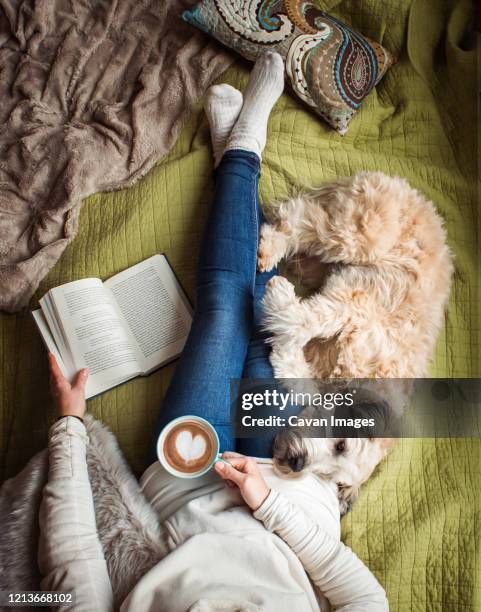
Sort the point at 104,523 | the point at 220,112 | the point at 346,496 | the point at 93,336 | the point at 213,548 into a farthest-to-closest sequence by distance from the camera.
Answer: the point at 220,112, the point at 93,336, the point at 346,496, the point at 104,523, the point at 213,548

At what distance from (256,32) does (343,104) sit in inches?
13.0

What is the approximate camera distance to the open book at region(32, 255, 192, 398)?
120 centimetres

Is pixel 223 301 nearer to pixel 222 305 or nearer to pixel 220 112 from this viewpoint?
pixel 222 305

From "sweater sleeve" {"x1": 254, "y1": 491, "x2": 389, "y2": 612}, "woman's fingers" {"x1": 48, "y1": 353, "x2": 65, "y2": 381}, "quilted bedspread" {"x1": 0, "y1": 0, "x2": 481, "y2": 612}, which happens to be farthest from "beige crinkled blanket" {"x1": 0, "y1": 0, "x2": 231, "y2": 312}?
"sweater sleeve" {"x1": 254, "y1": 491, "x2": 389, "y2": 612}

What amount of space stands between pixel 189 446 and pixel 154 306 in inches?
16.0

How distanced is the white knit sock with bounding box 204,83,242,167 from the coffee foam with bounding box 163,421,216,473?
0.76 meters

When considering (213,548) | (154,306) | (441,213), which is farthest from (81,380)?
(441,213)

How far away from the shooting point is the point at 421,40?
1.59 meters

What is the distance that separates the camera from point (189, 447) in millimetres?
1037

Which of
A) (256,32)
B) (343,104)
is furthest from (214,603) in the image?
(256,32)

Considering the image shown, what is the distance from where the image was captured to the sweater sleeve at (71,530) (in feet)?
2.95

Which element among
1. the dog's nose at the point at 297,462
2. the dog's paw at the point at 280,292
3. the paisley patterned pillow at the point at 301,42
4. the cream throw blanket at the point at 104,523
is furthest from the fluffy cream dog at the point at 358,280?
the cream throw blanket at the point at 104,523

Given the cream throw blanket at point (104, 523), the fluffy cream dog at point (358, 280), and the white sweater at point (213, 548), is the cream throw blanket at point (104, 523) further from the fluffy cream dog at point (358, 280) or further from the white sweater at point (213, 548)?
the fluffy cream dog at point (358, 280)

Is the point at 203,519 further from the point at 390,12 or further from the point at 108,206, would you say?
the point at 390,12
